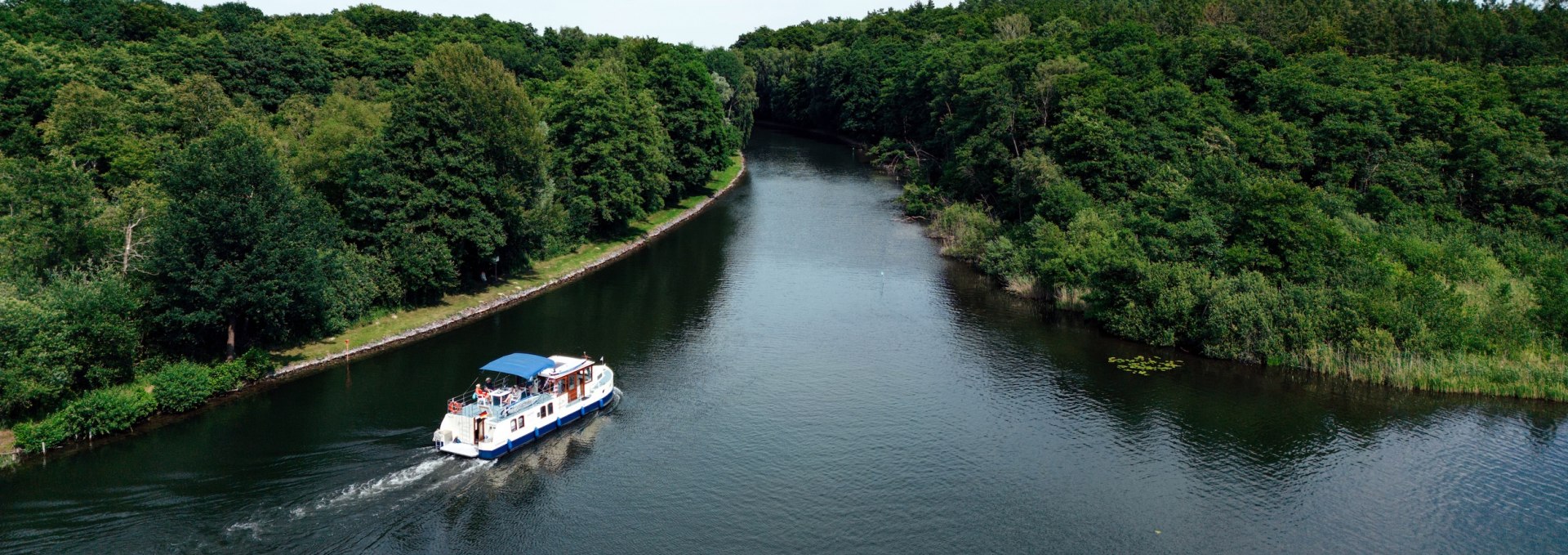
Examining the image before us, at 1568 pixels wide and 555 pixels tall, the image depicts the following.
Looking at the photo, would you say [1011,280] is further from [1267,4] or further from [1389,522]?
[1267,4]

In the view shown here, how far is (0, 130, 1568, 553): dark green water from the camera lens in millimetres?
34188

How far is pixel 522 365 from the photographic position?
44781 millimetres

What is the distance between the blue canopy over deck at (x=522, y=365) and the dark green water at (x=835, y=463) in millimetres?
3314

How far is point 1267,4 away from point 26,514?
129 meters

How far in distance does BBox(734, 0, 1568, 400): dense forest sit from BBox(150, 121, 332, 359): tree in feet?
157

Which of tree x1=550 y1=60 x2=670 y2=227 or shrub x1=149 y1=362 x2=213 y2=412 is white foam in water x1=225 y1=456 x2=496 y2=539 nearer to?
shrub x1=149 y1=362 x2=213 y2=412

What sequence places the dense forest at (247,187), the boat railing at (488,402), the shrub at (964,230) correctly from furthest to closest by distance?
1. the shrub at (964,230)
2. the dense forest at (247,187)
3. the boat railing at (488,402)

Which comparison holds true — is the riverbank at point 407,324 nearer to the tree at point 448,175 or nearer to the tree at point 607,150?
the tree at point 448,175

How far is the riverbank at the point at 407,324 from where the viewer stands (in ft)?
138

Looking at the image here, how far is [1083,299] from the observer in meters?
62.0

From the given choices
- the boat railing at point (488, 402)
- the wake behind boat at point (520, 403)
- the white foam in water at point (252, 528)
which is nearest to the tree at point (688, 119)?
the wake behind boat at point (520, 403)

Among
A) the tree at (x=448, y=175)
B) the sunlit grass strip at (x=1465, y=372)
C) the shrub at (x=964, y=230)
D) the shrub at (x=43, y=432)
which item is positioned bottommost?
the shrub at (x=43, y=432)

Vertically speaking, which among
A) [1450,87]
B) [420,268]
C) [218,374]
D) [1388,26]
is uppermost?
[1388,26]

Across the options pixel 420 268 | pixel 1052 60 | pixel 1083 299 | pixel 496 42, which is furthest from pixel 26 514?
pixel 496 42
